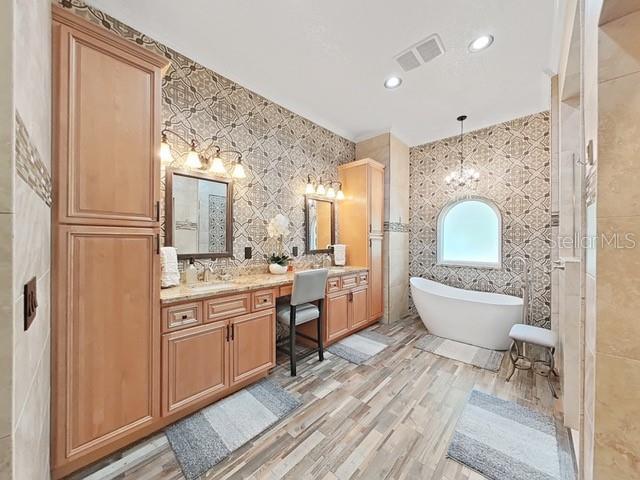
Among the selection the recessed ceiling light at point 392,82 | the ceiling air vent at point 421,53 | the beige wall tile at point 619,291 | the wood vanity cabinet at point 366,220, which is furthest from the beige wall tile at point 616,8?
the wood vanity cabinet at point 366,220

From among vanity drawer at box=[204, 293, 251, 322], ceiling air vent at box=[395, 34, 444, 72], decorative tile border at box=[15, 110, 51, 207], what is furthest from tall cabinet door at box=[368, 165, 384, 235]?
decorative tile border at box=[15, 110, 51, 207]

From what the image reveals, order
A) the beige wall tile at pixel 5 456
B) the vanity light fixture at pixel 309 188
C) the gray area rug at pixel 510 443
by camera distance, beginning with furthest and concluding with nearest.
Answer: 1. the vanity light fixture at pixel 309 188
2. the gray area rug at pixel 510 443
3. the beige wall tile at pixel 5 456

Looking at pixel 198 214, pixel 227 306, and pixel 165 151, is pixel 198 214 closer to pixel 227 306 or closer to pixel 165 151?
pixel 165 151

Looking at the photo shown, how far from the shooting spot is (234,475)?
→ 1.35 meters

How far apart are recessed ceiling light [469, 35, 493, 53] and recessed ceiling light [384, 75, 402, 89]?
65 cm

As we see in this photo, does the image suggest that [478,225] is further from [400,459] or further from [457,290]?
[400,459]

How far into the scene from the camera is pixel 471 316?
2.91 m

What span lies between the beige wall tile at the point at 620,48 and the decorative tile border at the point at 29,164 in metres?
1.76

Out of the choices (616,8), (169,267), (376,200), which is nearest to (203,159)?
(169,267)

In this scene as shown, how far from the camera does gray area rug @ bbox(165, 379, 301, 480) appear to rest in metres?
1.44

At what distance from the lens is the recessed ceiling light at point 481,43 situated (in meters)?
2.01

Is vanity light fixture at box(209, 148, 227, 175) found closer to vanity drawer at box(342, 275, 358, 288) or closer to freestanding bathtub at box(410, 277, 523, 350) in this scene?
vanity drawer at box(342, 275, 358, 288)

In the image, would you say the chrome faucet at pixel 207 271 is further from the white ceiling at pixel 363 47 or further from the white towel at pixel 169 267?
the white ceiling at pixel 363 47

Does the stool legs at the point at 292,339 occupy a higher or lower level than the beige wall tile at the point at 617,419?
lower
